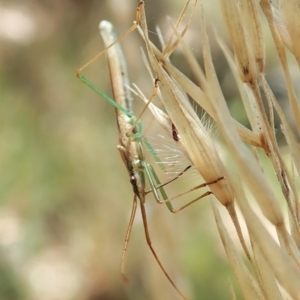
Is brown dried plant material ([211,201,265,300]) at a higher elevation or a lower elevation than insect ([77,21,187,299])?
lower

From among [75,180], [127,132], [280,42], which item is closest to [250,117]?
[280,42]

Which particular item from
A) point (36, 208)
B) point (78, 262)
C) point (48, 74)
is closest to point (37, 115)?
point (48, 74)

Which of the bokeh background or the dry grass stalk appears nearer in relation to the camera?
the dry grass stalk

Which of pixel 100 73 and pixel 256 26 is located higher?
pixel 100 73

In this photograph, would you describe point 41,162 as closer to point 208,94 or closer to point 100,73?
point 100,73

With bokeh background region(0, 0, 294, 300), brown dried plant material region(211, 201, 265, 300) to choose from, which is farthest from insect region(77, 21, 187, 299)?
bokeh background region(0, 0, 294, 300)

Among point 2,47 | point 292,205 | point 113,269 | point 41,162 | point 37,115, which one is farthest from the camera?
point 2,47

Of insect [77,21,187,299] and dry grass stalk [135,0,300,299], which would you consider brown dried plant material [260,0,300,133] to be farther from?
insect [77,21,187,299]

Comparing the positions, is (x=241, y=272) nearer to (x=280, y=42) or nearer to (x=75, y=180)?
(x=280, y=42)

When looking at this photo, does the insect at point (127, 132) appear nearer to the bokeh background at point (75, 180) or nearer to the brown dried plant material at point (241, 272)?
the brown dried plant material at point (241, 272)
